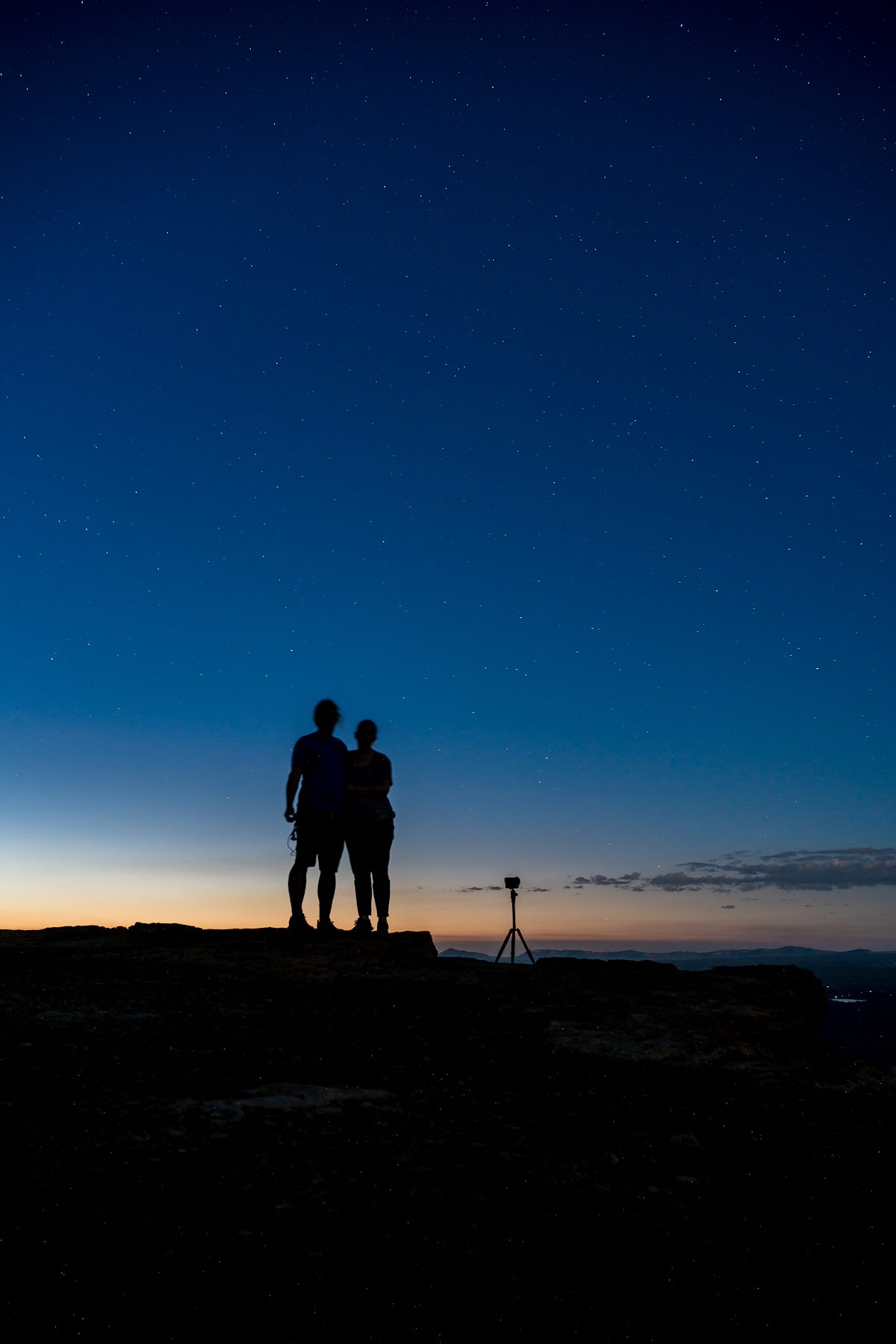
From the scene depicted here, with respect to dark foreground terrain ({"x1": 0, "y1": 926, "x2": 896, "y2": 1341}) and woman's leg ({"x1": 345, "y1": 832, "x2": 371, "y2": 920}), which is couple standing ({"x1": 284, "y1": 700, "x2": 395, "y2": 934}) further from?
dark foreground terrain ({"x1": 0, "y1": 926, "x2": 896, "y2": 1341})

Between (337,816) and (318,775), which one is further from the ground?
(318,775)

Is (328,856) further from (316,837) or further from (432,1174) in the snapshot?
(432,1174)

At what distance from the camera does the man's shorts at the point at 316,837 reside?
7.89 m

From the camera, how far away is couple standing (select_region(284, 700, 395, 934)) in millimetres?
7902

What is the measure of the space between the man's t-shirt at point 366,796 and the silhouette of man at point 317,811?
0.20 meters

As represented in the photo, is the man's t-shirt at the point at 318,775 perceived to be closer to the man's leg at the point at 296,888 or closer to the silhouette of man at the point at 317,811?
the silhouette of man at the point at 317,811

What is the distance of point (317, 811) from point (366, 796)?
0.60 m

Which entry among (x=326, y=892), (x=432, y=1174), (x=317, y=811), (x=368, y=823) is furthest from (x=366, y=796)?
(x=432, y=1174)

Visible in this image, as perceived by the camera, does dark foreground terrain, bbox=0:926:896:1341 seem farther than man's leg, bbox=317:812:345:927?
No

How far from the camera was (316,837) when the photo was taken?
25.9 feet

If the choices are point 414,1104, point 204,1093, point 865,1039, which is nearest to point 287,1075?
point 204,1093

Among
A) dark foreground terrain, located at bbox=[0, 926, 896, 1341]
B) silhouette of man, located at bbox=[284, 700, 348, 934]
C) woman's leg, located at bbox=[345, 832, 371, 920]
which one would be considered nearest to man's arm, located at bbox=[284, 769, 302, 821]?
silhouette of man, located at bbox=[284, 700, 348, 934]

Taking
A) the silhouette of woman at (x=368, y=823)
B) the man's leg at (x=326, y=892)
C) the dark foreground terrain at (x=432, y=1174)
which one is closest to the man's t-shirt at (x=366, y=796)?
the silhouette of woman at (x=368, y=823)

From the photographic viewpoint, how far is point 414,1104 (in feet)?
10.4
